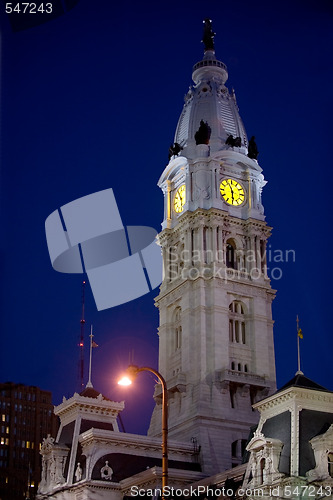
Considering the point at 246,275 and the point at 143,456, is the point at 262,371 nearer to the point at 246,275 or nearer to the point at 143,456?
the point at 246,275

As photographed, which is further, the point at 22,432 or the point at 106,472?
the point at 22,432

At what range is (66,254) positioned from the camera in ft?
311

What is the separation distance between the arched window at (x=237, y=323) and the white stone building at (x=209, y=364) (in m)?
0.12

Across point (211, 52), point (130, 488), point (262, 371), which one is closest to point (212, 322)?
point (262, 371)

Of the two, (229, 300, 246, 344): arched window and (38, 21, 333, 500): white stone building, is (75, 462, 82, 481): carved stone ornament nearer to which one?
(38, 21, 333, 500): white stone building

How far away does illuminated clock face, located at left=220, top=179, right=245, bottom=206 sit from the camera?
9662 cm

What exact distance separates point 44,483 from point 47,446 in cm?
325

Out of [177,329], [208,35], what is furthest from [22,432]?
[208,35]

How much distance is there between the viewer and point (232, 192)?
97.1 m

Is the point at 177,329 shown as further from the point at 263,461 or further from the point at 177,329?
the point at 263,461

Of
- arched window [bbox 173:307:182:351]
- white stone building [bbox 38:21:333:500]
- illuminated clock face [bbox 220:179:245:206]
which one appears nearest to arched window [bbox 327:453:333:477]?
white stone building [bbox 38:21:333:500]

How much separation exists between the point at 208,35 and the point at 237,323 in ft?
130

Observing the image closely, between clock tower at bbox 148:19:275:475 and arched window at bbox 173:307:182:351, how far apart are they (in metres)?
0.11

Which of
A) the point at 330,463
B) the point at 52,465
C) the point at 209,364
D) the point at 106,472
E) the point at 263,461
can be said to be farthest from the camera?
the point at 209,364
